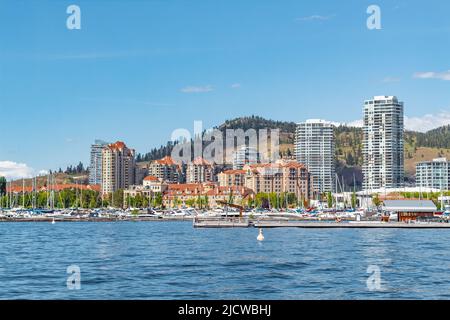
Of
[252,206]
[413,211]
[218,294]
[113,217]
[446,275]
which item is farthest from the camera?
[252,206]

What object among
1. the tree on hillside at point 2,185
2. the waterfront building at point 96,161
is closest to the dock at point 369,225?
the tree on hillside at point 2,185

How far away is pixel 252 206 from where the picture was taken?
125000 millimetres

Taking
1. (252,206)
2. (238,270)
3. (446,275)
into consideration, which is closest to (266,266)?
(238,270)

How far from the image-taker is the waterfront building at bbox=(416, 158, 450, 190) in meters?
168

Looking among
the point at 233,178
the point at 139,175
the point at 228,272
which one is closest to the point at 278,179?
the point at 233,178

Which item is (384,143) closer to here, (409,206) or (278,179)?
(278,179)

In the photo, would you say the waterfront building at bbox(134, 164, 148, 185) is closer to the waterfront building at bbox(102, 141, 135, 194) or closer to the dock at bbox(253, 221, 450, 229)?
the waterfront building at bbox(102, 141, 135, 194)

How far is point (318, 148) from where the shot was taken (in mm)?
178625

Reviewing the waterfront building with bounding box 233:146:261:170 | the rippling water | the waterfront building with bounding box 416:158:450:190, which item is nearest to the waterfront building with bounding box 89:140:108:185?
the waterfront building with bounding box 233:146:261:170

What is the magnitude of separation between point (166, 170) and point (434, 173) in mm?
72719

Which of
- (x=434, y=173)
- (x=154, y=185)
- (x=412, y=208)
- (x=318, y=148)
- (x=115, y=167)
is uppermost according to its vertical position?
(x=318, y=148)
